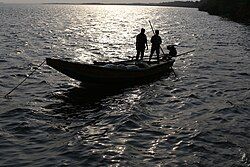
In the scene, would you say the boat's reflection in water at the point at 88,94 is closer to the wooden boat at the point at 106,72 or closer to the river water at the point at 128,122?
the river water at the point at 128,122

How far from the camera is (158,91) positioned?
67.7ft

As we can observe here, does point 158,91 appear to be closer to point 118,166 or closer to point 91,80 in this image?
point 91,80

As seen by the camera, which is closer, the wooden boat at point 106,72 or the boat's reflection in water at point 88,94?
the boat's reflection in water at point 88,94

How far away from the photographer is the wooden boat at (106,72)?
18797 millimetres

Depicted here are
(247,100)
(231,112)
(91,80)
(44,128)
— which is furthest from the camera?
(91,80)

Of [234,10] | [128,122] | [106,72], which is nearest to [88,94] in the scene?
[106,72]

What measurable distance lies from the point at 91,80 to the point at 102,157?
861 centimetres

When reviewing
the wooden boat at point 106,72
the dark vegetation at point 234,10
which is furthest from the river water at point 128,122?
the dark vegetation at point 234,10

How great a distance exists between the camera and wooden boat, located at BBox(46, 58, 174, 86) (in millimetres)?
18797

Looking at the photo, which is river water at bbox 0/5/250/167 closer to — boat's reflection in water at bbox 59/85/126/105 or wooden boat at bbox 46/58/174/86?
boat's reflection in water at bbox 59/85/126/105

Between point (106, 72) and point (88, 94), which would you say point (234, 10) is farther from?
point (88, 94)

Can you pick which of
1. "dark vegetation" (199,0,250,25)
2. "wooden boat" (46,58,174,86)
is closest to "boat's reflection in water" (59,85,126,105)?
"wooden boat" (46,58,174,86)

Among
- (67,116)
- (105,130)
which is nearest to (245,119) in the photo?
(105,130)

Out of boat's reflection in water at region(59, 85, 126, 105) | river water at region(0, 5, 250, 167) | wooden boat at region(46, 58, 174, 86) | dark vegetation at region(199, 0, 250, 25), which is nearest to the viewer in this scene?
river water at region(0, 5, 250, 167)
